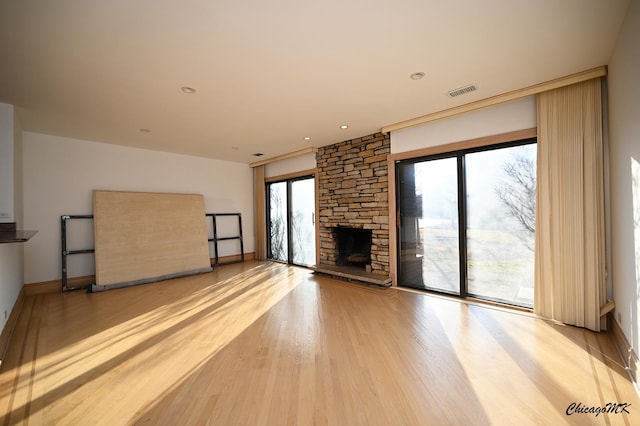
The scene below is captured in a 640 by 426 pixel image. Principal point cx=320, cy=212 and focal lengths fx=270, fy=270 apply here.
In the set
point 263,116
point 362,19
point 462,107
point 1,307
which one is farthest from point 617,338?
point 1,307

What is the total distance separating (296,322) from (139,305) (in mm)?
2283

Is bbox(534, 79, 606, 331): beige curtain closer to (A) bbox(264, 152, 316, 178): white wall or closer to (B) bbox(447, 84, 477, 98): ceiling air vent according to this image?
(B) bbox(447, 84, 477, 98): ceiling air vent

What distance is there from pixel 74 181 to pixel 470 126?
6.32m

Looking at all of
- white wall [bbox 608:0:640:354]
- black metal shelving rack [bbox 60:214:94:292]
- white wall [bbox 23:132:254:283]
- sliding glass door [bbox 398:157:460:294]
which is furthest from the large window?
black metal shelving rack [bbox 60:214:94:292]

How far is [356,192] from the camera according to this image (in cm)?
481

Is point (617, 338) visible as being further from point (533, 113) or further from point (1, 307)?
point (1, 307)

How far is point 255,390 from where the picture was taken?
1.86m

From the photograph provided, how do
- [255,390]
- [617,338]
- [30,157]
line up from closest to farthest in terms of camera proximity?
[255,390] < [617,338] < [30,157]

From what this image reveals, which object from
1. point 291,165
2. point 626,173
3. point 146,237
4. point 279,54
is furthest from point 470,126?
point 146,237

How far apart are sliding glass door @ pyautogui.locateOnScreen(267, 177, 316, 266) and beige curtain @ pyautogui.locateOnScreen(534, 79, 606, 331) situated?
3783 millimetres

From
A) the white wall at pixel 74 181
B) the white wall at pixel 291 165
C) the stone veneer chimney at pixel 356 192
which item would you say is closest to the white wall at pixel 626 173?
the stone veneer chimney at pixel 356 192

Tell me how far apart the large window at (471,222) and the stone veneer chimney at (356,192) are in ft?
1.00

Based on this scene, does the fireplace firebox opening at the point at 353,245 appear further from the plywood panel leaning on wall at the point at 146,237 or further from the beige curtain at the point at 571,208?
the plywood panel leaning on wall at the point at 146,237

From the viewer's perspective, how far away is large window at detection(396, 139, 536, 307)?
318cm
